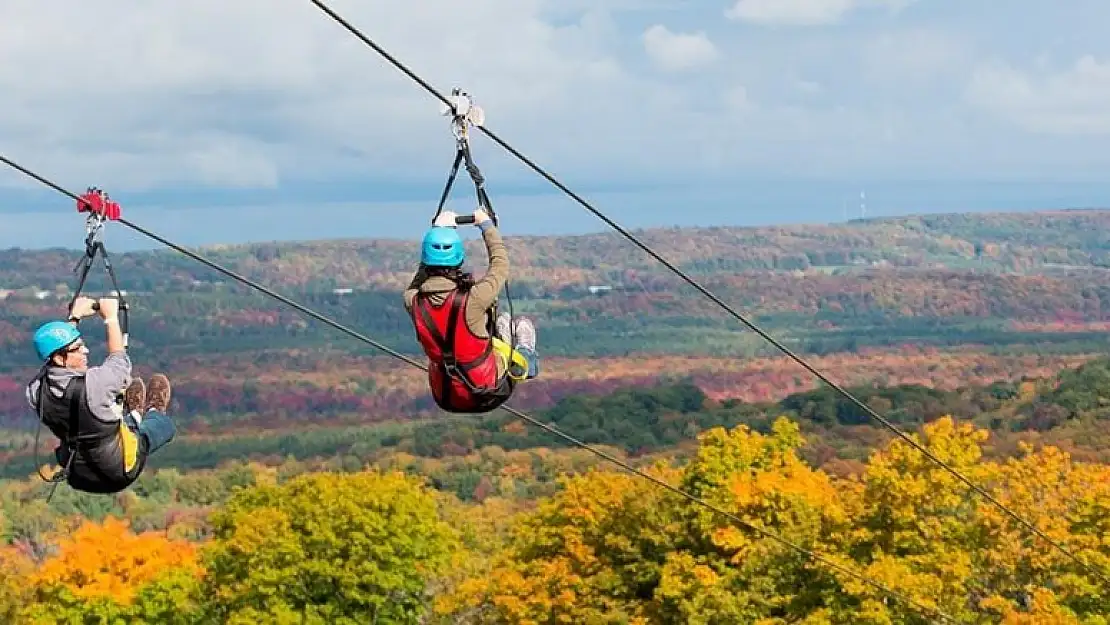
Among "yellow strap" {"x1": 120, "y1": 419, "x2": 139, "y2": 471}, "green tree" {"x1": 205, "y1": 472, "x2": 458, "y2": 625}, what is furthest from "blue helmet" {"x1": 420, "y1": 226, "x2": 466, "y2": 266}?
"green tree" {"x1": 205, "y1": 472, "x2": 458, "y2": 625}

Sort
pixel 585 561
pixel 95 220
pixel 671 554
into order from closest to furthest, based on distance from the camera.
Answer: pixel 95 220 < pixel 671 554 < pixel 585 561

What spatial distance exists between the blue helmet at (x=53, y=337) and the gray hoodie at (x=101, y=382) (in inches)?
6.0

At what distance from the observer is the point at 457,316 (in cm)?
1252

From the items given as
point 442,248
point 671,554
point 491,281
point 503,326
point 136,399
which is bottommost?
point 671,554

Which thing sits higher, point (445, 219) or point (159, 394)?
point (445, 219)

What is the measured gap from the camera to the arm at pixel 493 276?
12344 mm

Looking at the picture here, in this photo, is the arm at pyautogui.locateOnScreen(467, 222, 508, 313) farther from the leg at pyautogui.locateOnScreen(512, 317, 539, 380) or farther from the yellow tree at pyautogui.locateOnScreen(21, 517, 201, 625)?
the yellow tree at pyautogui.locateOnScreen(21, 517, 201, 625)

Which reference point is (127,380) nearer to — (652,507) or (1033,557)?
(1033,557)

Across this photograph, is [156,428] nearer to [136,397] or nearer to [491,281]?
[136,397]

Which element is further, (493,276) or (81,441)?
(493,276)

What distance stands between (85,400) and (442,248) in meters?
3.05

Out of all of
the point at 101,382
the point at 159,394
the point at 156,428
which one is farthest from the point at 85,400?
the point at 159,394

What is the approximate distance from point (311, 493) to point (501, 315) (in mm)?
39376

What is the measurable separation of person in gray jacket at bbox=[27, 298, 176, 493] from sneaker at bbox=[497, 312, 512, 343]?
3312 millimetres
